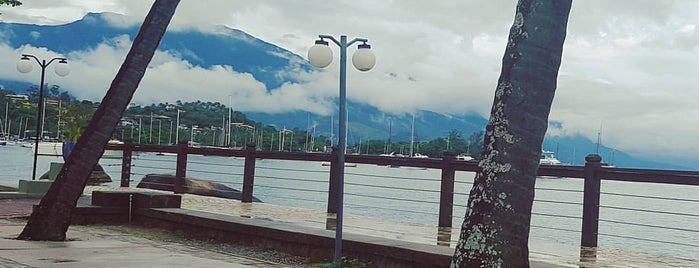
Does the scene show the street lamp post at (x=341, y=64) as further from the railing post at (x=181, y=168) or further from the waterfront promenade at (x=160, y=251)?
the railing post at (x=181, y=168)

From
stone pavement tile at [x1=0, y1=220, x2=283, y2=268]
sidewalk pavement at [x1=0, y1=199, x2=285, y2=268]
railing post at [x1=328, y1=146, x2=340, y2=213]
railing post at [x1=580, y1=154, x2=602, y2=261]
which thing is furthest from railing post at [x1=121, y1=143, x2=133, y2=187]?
railing post at [x1=580, y1=154, x2=602, y2=261]

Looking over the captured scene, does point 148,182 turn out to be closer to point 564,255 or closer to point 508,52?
point 564,255

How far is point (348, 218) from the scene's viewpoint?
10.8 metres

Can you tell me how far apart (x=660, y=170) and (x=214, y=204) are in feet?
21.4

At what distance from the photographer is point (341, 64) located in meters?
7.21

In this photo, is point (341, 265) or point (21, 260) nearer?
point (21, 260)

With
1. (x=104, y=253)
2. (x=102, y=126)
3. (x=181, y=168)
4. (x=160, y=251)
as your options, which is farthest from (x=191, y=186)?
(x=104, y=253)

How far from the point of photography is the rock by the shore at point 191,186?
1527 centimetres

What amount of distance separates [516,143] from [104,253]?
4.31 meters

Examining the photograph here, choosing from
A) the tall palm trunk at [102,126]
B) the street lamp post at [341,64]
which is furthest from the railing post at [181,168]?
the tall palm trunk at [102,126]

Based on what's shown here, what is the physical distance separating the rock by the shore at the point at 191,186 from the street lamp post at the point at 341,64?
6.44 metres

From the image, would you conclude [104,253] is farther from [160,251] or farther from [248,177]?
[248,177]

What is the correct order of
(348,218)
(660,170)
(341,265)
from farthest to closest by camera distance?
(348,218) → (660,170) → (341,265)

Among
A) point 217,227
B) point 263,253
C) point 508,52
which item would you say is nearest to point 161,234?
point 217,227
